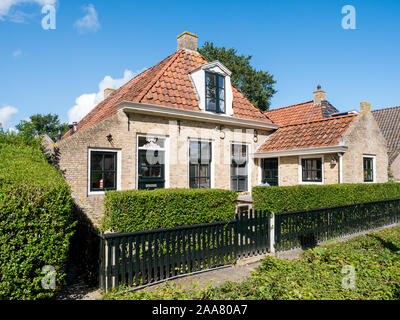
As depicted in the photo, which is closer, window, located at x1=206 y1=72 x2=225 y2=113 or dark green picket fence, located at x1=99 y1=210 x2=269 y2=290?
dark green picket fence, located at x1=99 y1=210 x2=269 y2=290

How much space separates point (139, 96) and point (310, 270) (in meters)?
8.71

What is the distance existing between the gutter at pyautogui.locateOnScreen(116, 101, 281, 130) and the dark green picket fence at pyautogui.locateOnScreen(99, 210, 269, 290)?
19.1ft

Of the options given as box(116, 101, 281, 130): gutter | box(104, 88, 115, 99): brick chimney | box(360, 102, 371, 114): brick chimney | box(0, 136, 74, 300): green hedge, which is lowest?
box(0, 136, 74, 300): green hedge

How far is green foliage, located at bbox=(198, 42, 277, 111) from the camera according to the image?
38.0 m

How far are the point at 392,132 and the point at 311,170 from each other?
15373mm

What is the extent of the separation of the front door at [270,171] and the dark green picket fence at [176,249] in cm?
721

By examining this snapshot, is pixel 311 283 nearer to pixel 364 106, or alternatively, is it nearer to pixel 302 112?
pixel 364 106

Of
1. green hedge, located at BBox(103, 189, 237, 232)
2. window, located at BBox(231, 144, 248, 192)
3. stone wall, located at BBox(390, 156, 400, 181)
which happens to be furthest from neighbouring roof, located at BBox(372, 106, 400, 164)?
green hedge, located at BBox(103, 189, 237, 232)

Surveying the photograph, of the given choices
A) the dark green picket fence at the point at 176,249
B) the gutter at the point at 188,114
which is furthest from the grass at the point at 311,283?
the gutter at the point at 188,114

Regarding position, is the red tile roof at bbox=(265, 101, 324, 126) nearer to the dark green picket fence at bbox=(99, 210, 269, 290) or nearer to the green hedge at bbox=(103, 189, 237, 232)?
the dark green picket fence at bbox=(99, 210, 269, 290)

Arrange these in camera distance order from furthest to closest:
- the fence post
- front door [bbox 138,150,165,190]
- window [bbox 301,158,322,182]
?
window [bbox 301,158,322,182] → front door [bbox 138,150,165,190] → the fence post

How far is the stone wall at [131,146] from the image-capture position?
9.65m

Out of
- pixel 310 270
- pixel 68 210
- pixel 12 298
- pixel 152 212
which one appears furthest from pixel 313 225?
pixel 12 298

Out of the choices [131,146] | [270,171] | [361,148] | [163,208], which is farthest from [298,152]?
[163,208]
